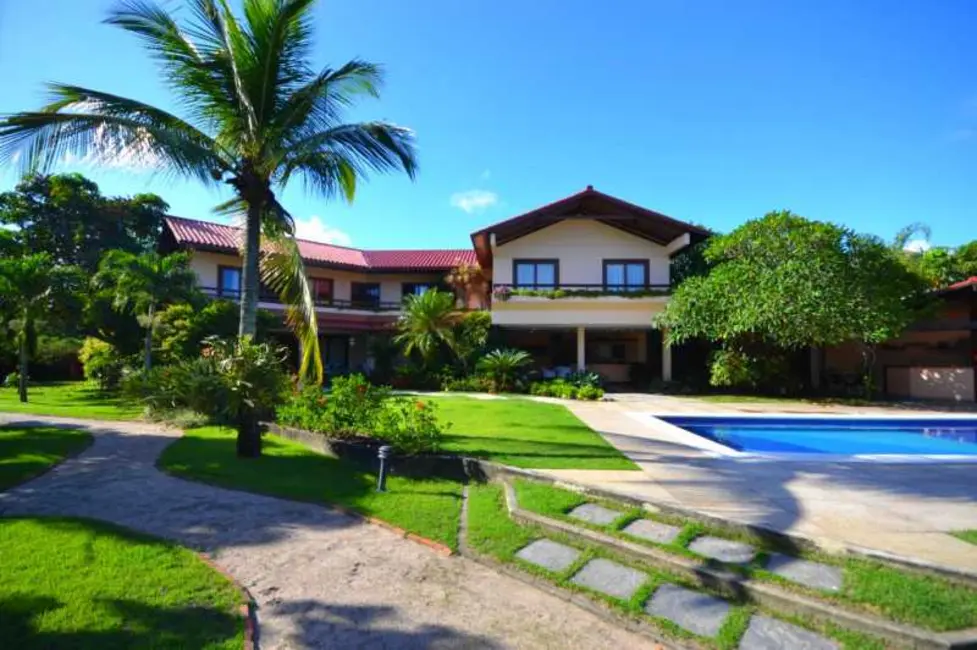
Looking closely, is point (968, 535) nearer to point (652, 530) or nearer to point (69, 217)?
point (652, 530)

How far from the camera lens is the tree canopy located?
15070mm

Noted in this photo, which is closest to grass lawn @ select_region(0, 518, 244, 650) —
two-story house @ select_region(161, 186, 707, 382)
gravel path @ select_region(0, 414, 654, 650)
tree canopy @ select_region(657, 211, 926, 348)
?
gravel path @ select_region(0, 414, 654, 650)

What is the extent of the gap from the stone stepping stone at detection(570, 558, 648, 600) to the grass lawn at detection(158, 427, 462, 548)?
4.01 ft

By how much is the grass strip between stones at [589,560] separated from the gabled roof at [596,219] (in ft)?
54.8

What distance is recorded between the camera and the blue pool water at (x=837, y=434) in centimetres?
1023

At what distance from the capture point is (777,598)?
3.35m

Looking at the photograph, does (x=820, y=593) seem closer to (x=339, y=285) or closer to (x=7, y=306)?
(x=7, y=306)

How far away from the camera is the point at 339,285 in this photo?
27.4 meters

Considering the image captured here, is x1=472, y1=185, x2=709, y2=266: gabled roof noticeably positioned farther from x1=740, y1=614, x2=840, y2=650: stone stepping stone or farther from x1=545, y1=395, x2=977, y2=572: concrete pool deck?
x1=740, y1=614, x2=840, y2=650: stone stepping stone

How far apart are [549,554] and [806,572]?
73.7 inches

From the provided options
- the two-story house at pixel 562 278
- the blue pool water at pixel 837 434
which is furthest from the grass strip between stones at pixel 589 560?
the two-story house at pixel 562 278

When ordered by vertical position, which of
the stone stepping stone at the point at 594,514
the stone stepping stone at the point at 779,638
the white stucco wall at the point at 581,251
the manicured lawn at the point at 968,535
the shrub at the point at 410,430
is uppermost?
the white stucco wall at the point at 581,251

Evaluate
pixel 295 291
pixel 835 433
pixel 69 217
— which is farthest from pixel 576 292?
pixel 69 217

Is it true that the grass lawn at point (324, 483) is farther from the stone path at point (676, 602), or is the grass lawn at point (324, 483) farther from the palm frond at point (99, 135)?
the palm frond at point (99, 135)
